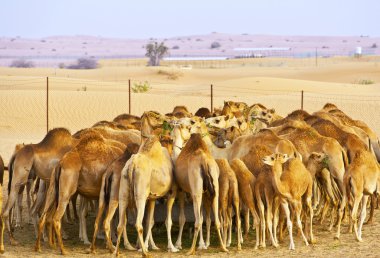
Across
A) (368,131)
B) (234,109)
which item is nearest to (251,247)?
(368,131)

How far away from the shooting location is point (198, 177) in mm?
13445

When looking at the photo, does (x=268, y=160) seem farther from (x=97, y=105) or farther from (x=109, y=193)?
(x=97, y=105)

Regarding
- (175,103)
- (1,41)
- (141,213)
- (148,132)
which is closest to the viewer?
(141,213)

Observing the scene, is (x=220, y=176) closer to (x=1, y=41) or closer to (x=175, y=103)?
(x=175, y=103)

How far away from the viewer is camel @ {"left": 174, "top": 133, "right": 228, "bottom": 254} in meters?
13.4

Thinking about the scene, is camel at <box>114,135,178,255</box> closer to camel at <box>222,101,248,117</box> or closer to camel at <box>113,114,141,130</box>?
camel at <box>113,114,141,130</box>

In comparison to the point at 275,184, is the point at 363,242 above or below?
below

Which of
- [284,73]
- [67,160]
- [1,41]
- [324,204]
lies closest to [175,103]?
[324,204]

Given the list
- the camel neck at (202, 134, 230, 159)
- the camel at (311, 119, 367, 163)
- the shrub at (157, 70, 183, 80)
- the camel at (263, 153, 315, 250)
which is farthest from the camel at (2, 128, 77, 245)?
the shrub at (157, 70, 183, 80)

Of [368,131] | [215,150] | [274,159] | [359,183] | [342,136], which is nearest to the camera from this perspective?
[274,159]

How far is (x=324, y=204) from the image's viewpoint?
1650 cm

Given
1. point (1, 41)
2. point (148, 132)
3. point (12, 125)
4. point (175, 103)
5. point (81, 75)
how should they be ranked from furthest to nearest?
point (1, 41), point (81, 75), point (175, 103), point (12, 125), point (148, 132)

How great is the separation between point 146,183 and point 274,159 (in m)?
1.98

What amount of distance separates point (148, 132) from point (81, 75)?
49496 millimetres
